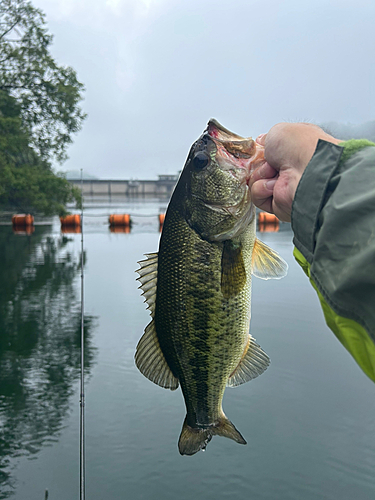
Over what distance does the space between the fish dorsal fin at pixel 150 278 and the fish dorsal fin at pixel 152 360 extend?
0.29 ft

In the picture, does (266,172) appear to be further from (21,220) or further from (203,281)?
(21,220)

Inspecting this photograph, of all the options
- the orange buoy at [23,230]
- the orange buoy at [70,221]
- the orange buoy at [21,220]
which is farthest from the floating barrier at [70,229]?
the orange buoy at [21,220]

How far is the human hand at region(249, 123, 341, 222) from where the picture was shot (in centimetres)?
134

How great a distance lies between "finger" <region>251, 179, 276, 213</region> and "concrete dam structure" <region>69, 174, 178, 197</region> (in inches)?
2316

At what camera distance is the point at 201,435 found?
2016 mm

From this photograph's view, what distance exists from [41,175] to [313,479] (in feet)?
66.7

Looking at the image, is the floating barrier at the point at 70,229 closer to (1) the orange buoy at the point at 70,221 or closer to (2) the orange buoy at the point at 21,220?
(1) the orange buoy at the point at 70,221

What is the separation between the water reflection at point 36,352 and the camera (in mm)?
6848

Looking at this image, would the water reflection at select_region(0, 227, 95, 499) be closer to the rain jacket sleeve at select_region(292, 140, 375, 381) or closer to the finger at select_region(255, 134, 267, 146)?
the finger at select_region(255, 134, 267, 146)

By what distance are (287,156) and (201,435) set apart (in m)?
1.22

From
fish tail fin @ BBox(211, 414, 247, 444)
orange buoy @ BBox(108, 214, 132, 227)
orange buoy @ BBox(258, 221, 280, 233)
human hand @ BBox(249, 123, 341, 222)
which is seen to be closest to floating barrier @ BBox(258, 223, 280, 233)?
orange buoy @ BBox(258, 221, 280, 233)

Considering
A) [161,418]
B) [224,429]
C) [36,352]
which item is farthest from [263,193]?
[36,352]

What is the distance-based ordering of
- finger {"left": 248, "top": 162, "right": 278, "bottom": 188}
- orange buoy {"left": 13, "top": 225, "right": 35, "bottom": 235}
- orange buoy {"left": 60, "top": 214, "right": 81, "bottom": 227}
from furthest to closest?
orange buoy {"left": 60, "top": 214, "right": 81, "bottom": 227} → orange buoy {"left": 13, "top": 225, "right": 35, "bottom": 235} → finger {"left": 248, "top": 162, "right": 278, "bottom": 188}

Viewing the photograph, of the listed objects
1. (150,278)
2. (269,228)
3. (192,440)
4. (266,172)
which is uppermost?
(266,172)
